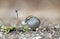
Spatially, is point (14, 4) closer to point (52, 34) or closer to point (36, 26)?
point (36, 26)

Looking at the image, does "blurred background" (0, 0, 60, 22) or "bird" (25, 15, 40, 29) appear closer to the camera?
"bird" (25, 15, 40, 29)

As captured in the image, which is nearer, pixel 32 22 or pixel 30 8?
pixel 32 22

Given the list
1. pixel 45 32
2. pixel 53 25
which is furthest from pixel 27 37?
pixel 53 25

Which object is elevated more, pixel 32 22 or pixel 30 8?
pixel 30 8

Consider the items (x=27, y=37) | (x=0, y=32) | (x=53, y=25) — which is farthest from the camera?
(x=53, y=25)

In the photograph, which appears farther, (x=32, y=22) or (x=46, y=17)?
(x=46, y=17)

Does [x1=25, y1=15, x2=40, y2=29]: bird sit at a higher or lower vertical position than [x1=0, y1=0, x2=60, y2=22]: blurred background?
lower

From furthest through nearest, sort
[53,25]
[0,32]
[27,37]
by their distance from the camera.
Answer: [53,25] → [0,32] → [27,37]

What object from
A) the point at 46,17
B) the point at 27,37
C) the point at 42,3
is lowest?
the point at 27,37
